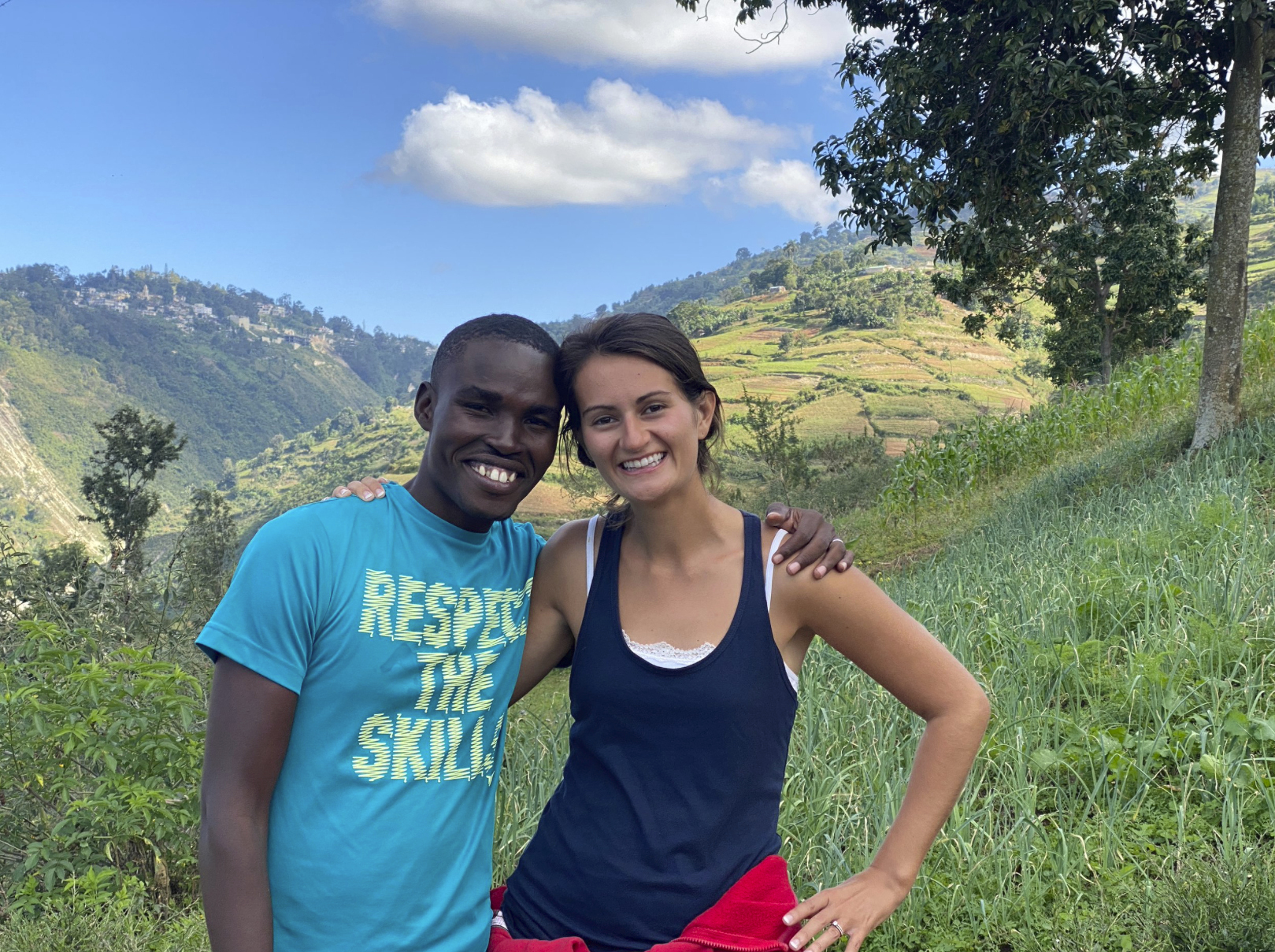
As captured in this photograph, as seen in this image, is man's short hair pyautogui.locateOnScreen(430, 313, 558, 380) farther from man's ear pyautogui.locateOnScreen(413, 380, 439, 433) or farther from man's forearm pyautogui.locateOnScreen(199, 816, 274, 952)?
man's forearm pyautogui.locateOnScreen(199, 816, 274, 952)

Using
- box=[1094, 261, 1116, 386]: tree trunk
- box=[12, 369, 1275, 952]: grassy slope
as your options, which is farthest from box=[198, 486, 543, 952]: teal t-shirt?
box=[1094, 261, 1116, 386]: tree trunk

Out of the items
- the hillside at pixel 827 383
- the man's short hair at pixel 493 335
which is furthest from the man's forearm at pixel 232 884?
the hillside at pixel 827 383

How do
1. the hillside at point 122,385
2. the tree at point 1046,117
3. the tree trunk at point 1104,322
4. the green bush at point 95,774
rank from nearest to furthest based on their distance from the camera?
the green bush at point 95,774
the tree at point 1046,117
the tree trunk at point 1104,322
the hillside at point 122,385

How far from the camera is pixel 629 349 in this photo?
170cm

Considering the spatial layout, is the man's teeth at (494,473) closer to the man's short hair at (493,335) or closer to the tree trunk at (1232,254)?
the man's short hair at (493,335)

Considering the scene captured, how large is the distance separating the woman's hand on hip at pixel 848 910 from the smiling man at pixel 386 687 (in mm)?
535

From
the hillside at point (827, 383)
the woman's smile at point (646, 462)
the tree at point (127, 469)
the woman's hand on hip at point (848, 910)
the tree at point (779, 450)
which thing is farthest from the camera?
the hillside at point (827, 383)

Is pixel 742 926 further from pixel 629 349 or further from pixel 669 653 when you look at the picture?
pixel 629 349

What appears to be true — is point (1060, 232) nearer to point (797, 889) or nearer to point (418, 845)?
A: point (797, 889)

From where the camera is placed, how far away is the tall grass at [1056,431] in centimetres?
1077

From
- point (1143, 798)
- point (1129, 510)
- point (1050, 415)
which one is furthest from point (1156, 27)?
point (1143, 798)

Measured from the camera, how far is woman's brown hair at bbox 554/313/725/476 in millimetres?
1709

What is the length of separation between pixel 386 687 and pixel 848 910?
0.84 m

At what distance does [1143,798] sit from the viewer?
2742mm
